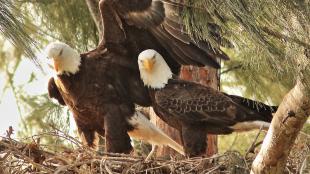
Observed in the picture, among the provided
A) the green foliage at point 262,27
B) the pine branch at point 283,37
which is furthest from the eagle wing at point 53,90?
the pine branch at point 283,37

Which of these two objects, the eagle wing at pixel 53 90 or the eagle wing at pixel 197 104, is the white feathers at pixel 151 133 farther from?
the eagle wing at pixel 53 90

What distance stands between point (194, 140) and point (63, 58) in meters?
1.10

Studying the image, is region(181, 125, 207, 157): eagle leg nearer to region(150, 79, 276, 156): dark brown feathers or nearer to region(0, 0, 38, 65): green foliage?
region(150, 79, 276, 156): dark brown feathers

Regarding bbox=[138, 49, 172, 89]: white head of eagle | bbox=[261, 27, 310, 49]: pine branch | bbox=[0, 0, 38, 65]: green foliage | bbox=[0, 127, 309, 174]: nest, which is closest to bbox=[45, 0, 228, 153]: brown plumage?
bbox=[138, 49, 172, 89]: white head of eagle

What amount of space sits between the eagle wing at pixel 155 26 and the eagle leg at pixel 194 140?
0.44 m

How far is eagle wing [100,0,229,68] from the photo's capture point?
621 centimetres

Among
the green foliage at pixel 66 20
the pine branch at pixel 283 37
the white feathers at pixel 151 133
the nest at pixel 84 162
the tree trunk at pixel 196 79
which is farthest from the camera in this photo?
the green foliage at pixel 66 20

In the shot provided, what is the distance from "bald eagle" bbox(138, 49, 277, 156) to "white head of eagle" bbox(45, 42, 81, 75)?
0.46 meters

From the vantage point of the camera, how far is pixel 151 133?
658cm

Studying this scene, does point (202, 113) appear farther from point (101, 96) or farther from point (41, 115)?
point (41, 115)

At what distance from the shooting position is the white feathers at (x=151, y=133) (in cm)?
655

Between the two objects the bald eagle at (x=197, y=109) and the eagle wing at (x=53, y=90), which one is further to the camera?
the eagle wing at (x=53, y=90)

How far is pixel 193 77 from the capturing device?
7.02 metres

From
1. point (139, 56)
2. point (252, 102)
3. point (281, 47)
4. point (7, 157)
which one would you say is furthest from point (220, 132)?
point (281, 47)
